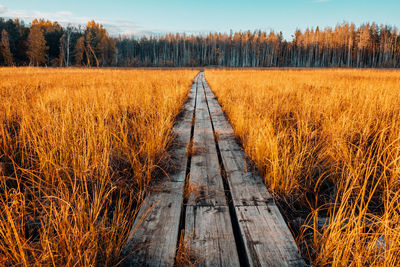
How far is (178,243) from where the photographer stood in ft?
4.04

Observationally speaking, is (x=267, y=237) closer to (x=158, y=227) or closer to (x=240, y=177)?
(x=158, y=227)

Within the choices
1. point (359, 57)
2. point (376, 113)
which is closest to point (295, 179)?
point (376, 113)

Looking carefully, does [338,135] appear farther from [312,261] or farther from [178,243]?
[178,243]

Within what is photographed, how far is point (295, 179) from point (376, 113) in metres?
2.39

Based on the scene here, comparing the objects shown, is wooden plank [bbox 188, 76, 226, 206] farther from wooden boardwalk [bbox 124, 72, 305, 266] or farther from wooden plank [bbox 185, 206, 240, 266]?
wooden plank [bbox 185, 206, 240, 266]

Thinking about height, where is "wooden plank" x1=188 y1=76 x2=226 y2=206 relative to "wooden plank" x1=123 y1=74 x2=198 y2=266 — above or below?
above

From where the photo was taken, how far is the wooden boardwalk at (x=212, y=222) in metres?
1.12

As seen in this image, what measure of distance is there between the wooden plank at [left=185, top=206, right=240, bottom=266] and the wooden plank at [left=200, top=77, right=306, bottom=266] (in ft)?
0.27

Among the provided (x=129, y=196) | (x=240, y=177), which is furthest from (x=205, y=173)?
(x=129, y=196)

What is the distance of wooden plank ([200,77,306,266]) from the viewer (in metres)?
1.12

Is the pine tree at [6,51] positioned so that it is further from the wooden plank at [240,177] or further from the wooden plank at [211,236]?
the wooden plank at [211,236]

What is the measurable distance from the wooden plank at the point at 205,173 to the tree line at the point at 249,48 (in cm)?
5603

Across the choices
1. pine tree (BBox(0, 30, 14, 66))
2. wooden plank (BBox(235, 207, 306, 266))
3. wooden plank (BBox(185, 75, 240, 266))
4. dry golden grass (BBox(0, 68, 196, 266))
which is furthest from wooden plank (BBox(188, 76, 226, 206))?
pine tree (BBox(0, 30, 14, 66))

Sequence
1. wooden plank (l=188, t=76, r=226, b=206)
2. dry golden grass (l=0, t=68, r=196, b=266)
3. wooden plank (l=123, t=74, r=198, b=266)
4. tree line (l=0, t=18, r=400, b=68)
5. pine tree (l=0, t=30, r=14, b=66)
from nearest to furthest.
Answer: dry golden grass (l=0, t=68, r=196, b=266) < wooden plank (l=123, t=74, r=198, b=266) < wooden plank (l=188, t=76, r=226, b=206) < pine tree (l=0, t=30, r=14, b=66) < tree line (l=0, t=18, r=400, b=68)
